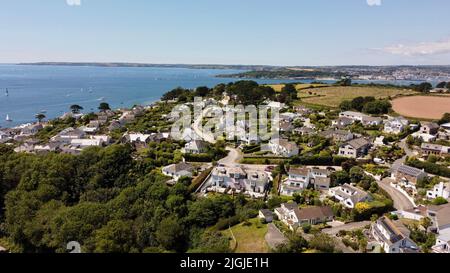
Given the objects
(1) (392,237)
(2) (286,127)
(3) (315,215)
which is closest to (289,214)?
(3) (315,215)

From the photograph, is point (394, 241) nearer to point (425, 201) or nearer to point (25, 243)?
point (425, 201)

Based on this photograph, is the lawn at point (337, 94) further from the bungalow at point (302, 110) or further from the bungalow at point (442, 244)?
the bungalow at point (442, 244)

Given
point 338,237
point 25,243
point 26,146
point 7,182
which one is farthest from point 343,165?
point 26,146

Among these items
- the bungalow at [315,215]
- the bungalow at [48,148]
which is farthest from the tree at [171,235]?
the bungalow at [48,148]

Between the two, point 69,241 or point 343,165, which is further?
point 343,165

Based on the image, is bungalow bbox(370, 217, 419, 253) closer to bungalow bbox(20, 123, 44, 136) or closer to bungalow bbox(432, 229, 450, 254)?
bungalow bbox(432, 229, 450, 254)

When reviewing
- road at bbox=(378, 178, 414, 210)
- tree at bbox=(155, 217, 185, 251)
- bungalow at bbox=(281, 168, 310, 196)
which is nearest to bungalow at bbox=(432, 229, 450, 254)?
road at bbox=(378, 178, 414, 210)
